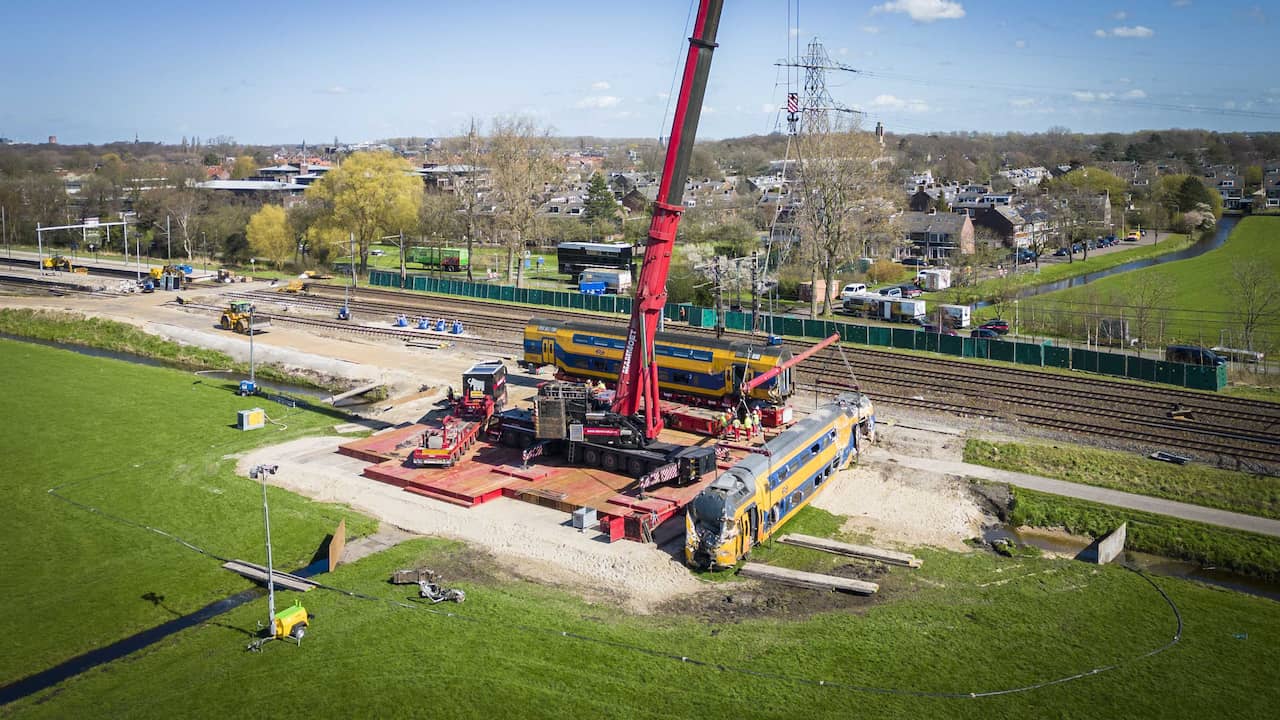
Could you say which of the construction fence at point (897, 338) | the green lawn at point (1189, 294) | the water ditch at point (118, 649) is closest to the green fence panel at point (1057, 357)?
the construction fence at point (897, 338)

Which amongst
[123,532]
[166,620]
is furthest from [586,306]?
[166,620]

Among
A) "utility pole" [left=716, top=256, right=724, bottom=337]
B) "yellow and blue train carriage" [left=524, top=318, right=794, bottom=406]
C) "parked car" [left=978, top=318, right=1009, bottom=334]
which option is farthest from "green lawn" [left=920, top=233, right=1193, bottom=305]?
"yellow and blue train carriage" [left=524, top=318, right=794, bottom=406]

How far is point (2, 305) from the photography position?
248 ft

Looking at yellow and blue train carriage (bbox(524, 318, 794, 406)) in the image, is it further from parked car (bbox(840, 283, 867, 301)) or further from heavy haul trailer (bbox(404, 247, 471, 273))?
heavy haul trailer (bbox(404, 247, 471, 273))

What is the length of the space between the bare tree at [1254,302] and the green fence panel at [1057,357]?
1101cm

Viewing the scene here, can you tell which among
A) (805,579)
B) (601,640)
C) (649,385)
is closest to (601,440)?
(649,385)

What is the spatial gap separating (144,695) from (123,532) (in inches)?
448

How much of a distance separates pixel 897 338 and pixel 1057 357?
10.1m

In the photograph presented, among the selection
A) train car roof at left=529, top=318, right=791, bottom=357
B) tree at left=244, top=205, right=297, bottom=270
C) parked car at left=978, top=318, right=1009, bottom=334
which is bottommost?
parked car at left=978, top=318, right=1009, bottom=334

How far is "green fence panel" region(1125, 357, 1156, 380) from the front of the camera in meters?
47.3

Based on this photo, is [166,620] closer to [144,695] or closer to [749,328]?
[144,695]

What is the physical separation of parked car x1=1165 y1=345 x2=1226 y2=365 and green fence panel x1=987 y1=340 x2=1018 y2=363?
27.0 ft

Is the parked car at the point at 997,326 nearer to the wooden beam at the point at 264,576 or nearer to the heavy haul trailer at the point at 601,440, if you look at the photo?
the heavy haul trailer at the point at 601,440

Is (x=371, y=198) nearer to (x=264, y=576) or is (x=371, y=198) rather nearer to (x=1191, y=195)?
(x=264, y=576)
